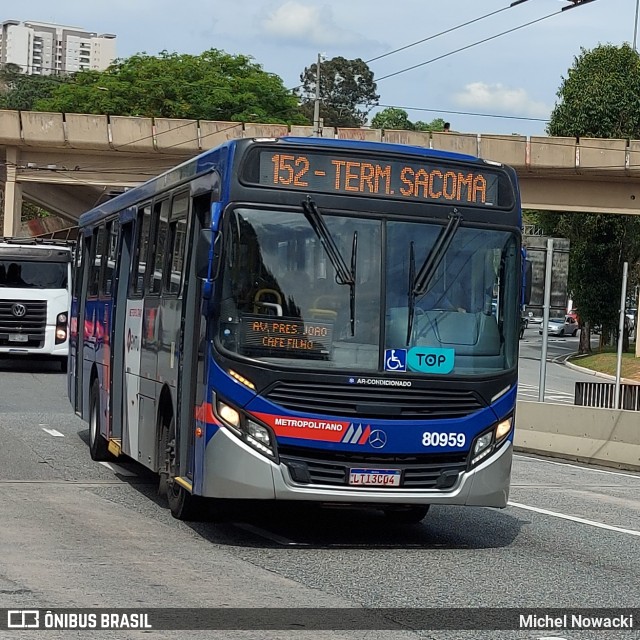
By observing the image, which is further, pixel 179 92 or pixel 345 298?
pixel 179 92

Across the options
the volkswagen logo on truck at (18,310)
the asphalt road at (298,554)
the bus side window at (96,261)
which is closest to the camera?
the asphalt road at (298,554)

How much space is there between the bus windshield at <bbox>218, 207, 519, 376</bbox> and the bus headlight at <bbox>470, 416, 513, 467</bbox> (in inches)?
18.6

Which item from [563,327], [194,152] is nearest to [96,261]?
[194,152]

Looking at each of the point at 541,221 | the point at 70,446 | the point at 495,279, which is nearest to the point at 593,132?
the point at 541,221

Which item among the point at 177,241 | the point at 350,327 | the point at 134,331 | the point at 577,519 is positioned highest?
the point at 177,241

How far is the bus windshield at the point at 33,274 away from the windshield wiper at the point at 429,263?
71.7 feet

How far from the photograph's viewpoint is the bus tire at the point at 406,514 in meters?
11.9

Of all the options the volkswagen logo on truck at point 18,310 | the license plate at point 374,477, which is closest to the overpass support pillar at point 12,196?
the volkswagen logo on truck at point 18,310

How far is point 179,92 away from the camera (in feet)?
Result: 263

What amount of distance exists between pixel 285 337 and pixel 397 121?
148 m

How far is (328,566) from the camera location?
9.56 metres

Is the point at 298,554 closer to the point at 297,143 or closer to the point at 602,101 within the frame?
the point at 297,143

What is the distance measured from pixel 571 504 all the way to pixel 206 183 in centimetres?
567

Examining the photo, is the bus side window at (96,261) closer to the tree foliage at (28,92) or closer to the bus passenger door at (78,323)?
the bus passenger door at (78,323)
